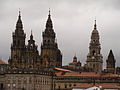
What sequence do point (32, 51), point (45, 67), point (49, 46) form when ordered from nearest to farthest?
point (32, 51) → point (45, 67) → point (49, 46)

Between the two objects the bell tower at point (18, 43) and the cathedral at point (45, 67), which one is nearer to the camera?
the cathedral at point (45, 67)

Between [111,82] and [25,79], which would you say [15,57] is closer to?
[25,79]

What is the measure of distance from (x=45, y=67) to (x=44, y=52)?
7.00 m

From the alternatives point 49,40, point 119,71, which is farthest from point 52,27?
point 119,71

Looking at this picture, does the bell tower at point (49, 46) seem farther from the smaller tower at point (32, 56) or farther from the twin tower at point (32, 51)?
the smaller tower at point (32, 56)

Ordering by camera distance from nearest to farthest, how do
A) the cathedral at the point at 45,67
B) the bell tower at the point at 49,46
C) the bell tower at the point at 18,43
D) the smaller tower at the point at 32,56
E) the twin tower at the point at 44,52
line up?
the cathedral at the point at 45,67 < the smaller tower at the point at 32,56 < the twin tower at the point at 44,52 < the bell tower at the point at 18,43 < the bell tower at the point at 49,46

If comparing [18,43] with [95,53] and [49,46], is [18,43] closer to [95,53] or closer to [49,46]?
[49,46]

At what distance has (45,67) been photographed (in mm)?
127188

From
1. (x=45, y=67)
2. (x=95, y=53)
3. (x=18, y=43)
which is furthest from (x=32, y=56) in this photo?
(x=95, y=53)

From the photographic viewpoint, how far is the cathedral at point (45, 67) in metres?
117

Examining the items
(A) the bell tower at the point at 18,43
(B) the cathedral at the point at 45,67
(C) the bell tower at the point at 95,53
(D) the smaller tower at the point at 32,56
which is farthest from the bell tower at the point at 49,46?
(C) the bell tower at the point at 95,53

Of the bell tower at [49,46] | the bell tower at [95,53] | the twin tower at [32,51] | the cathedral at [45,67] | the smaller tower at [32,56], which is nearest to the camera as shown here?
the cathedral at [45,67]

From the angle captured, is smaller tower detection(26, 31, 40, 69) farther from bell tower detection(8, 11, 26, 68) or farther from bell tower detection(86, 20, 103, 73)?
bell tower detection(86, 20, 103, 73)

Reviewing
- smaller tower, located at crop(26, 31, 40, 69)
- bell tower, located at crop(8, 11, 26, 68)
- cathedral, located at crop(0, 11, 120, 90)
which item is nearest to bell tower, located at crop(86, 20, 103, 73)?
cathedral, located at crop(0, 11, 120, 90)
